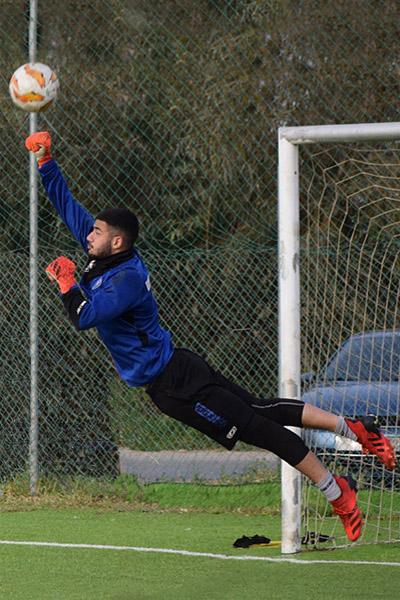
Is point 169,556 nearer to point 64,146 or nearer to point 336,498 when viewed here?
point 336,498

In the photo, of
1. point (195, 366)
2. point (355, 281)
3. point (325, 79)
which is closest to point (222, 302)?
point (355, 281)

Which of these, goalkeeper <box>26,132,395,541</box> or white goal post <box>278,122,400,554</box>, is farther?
white goal post <box>278,122,400,554</box>

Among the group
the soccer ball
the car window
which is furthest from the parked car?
the soccer ball

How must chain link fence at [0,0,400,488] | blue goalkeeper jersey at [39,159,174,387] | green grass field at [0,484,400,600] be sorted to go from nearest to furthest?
blue goalkeeper jersey at [39,159,174,387], green grass field at [0,484,400,600], chain link fence at [0,0,400,488]

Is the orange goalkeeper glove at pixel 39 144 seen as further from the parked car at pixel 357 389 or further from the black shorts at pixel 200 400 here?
the parked car at pixel 357 389

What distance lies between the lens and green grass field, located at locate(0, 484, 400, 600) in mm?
6352

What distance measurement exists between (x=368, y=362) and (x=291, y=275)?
1424 mm

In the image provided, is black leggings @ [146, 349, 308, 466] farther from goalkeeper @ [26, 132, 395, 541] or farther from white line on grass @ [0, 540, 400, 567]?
white line on grass @ [0, 540, 400, 567]

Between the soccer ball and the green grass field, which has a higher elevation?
the soccer ball

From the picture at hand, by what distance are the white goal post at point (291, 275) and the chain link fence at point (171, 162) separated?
7.71 ft

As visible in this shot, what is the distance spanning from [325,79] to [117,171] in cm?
244

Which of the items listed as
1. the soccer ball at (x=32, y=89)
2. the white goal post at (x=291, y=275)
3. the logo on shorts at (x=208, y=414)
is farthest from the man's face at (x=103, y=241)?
the white goal post at (x=291, y=275)

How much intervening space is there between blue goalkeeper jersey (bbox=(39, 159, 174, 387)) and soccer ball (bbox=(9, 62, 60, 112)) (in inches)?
52.1

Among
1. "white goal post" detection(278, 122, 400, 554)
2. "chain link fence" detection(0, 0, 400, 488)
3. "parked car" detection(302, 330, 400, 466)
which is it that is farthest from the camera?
"chain link fence" detection(0, 0, 400, 488)
